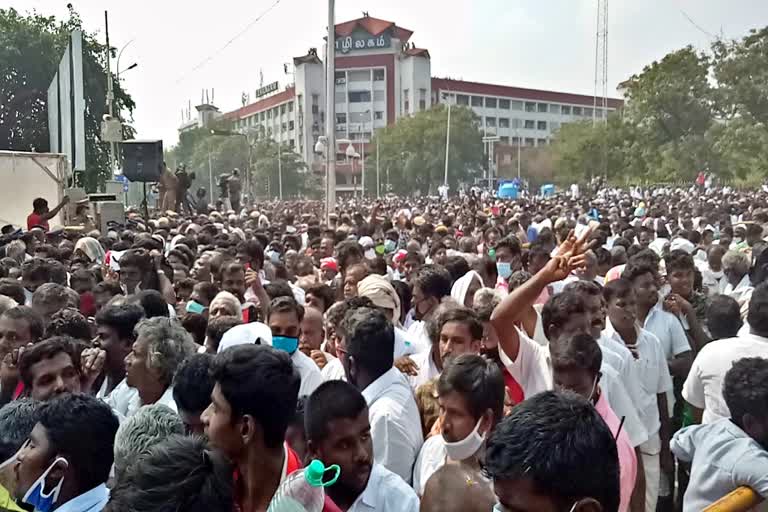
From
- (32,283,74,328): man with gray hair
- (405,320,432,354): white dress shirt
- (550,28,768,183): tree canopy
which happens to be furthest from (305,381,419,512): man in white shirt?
(550,28,768,183): tree canopy

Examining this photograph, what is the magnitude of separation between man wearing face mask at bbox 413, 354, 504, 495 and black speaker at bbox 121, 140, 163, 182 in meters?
13.1

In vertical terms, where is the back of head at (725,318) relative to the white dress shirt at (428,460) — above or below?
above

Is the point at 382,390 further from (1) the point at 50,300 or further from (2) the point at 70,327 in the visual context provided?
(1) the point at 50,300

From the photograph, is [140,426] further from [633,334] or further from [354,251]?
[354,251]

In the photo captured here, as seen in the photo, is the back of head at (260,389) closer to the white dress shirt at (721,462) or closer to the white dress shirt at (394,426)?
the white dress shirt at (394,426)

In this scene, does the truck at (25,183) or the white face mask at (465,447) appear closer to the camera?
the white face mask at (465,447)

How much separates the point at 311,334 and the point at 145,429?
242cm

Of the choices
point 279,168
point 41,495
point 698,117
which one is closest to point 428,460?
point 41,495

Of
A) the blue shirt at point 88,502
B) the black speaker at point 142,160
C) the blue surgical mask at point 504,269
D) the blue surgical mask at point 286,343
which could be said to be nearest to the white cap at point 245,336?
the blue surgical mask at point 286,343

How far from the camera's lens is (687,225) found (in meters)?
14.2

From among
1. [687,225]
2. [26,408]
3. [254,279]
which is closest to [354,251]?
[254,279]

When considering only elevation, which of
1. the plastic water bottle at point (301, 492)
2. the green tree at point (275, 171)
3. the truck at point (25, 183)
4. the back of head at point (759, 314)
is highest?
the green tree at point (275, 171)

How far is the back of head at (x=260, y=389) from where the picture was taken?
259 cm

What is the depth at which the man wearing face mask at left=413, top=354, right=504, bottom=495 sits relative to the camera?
3.08m
